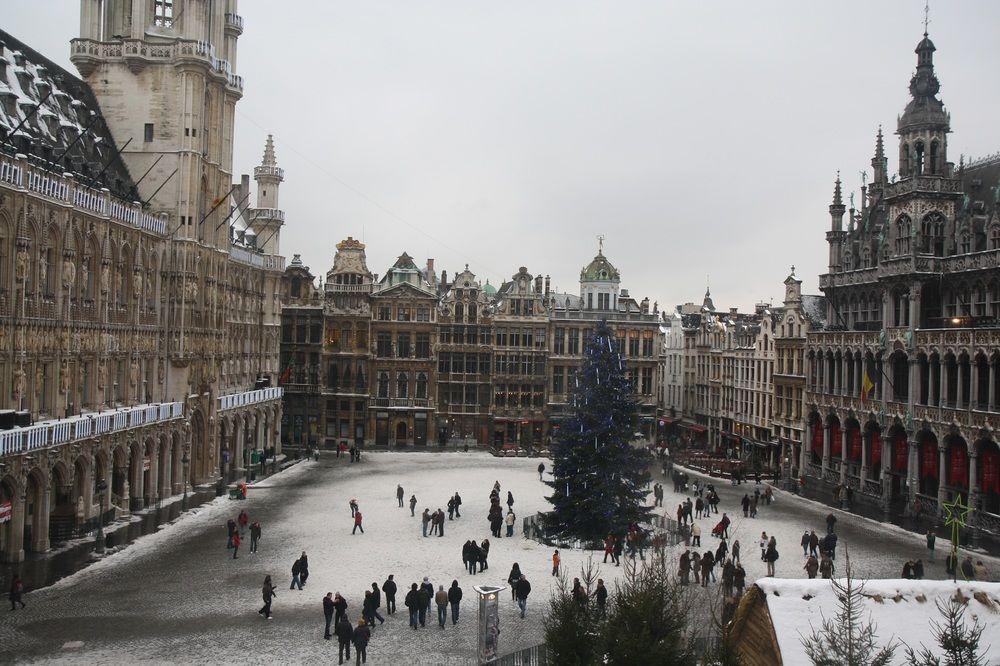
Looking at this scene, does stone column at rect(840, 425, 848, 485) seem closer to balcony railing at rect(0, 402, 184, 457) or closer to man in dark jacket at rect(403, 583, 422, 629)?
man in dark jacket at rect(403, 583, 422, 629)

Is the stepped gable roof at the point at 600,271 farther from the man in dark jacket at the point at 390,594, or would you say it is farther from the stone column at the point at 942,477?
the man in dark jacket at the point at 390,594

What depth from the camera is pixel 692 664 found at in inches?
605

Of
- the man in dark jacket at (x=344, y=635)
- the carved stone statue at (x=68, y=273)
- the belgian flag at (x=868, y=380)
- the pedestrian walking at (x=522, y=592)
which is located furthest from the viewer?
the belgian flag at (x=868, y=380)

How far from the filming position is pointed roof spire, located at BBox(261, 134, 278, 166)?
7112cm

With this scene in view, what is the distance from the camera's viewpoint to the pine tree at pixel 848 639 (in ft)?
40.7

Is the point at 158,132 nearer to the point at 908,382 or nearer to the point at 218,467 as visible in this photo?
the point at 218,467

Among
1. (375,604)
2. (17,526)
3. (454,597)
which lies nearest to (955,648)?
(454,597)

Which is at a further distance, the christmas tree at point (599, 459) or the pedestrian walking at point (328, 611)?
the christmas tree at point (599, 459)

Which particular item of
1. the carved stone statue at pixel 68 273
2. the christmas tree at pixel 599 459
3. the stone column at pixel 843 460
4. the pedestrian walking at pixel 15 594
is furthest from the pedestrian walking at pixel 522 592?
the stone column at pixel 843 460

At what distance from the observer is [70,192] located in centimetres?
3688

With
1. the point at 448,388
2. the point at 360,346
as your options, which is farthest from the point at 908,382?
the point at 360,346

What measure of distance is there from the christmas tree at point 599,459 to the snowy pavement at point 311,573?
204 cm

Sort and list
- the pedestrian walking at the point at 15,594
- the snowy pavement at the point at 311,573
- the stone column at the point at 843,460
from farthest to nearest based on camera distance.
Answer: the stone column at the point at 843,460 → the pedestrian walking at the point at 15,594 → the snowy pavement at the point at 311,573

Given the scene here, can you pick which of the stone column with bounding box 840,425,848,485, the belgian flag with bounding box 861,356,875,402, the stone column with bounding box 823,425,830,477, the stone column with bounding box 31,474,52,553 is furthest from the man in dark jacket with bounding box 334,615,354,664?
the stone column with bounding box 823,425,830,477
